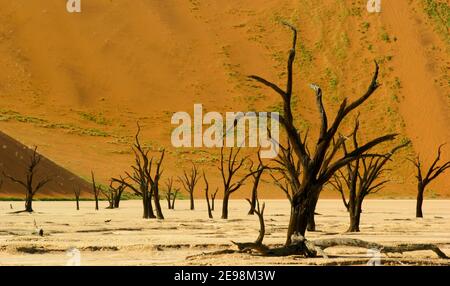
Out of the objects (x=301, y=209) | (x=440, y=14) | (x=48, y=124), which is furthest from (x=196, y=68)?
(x=301, y=209)

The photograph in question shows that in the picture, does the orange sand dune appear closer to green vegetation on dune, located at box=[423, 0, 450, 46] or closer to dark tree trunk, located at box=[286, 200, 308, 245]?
green vegetation on dune, located at box=[423, 0, 450, 46]

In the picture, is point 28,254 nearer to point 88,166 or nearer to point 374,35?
point 88,166

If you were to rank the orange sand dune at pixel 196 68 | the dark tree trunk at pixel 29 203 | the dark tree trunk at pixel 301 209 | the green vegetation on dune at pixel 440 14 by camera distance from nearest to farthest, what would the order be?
the dark tree trunk at pixel 301 209 < the dark tree trunk at pixel 29 203 < the orange sand dune at pixel 196 68 < the green vegetation on dune at pixel 440 14

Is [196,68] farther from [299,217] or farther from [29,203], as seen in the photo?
[299,217]

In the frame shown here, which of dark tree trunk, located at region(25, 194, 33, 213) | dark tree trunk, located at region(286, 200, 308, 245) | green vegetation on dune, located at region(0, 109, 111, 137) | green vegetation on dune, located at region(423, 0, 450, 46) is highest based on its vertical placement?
green vegetation on dune, located at region(423, 0, 450, 46)

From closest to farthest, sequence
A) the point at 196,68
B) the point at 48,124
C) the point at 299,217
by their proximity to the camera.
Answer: the point at 299,217 → the point at 48,124 → the point at 196,68

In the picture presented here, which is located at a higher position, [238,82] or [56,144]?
[238,82]

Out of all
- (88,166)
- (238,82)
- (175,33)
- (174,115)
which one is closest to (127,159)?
(88,166)

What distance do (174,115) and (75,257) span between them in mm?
72834

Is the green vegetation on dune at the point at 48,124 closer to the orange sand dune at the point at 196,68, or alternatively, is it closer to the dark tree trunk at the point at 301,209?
the orange sand dune at the point at 196,68

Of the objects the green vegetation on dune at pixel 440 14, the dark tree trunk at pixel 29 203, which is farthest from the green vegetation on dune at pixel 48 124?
the dark tree trunk at pixel 29 203

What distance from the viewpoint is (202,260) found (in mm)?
11492

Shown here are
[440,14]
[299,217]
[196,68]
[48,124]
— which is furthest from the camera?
[440,14]

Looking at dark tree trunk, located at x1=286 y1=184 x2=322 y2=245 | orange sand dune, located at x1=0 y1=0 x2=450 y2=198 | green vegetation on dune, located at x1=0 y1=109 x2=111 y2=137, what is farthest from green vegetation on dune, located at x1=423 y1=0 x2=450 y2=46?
dark tree trunk, located at x1=286 y1=184 x2=322 y2=245
